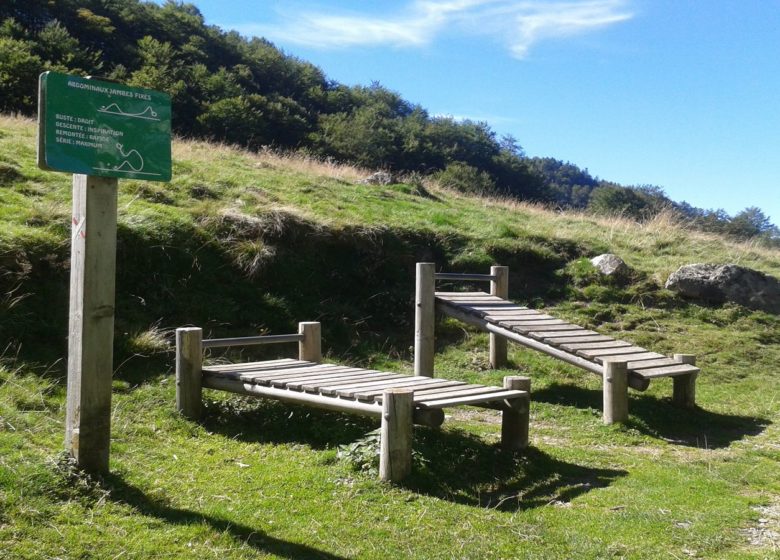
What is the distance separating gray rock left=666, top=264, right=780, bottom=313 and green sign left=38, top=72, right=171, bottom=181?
34.0 feet

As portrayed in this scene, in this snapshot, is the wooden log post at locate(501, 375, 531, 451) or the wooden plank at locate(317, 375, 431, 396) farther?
the wooden log post at locate(501, 375, 531, 451)

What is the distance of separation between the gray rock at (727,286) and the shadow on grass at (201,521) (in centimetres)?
1052

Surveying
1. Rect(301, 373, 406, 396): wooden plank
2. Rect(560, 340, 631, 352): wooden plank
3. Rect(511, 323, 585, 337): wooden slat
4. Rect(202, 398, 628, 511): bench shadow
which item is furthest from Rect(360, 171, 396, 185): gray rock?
Rect(301, 373, 406, 396): wooden plank

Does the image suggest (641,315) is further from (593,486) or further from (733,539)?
(733,539)

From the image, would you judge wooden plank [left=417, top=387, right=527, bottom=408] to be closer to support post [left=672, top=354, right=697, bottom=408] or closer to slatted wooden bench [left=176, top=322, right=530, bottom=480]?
slatted wooden bench [left=176, top=322, right=530, bottom=480]

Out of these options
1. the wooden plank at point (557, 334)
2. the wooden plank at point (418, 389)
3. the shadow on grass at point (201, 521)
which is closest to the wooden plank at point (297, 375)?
the wooden plank at point (418, 389)

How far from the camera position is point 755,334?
11586mm

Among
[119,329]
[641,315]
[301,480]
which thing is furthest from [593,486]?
[641,315]

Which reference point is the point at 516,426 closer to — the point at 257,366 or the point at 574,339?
the point at 257,366

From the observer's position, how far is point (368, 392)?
576cm

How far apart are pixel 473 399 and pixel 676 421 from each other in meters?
3.40

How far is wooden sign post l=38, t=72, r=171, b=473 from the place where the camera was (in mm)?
4574

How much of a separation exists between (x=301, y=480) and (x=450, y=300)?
489cm

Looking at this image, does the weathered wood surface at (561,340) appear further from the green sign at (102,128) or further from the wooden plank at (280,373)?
the green sign at (102,128)
